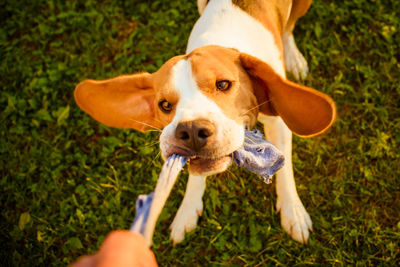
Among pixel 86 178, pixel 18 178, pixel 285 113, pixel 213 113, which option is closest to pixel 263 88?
pixel 285 113

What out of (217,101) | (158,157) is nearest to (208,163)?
(217,101)

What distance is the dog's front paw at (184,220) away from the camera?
10.7 feet

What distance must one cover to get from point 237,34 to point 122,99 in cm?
112

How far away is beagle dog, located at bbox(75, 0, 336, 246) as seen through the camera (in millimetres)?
1972

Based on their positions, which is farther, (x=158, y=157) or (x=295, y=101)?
(x=158, y=157)

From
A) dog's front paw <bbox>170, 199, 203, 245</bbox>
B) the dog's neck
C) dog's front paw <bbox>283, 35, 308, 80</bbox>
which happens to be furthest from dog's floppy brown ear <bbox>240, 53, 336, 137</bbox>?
dog's front paw <bbox>283, 35, 308, 80</bbox>

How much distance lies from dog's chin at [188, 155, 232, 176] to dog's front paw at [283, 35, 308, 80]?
2.24 metres

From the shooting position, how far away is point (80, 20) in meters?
4.66

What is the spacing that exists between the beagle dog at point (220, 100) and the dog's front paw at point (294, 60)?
0.59 meters

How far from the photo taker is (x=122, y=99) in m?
2.72

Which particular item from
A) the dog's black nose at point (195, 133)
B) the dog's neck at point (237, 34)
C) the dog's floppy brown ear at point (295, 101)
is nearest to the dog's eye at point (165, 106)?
the dog's black nose at point (195, 133)

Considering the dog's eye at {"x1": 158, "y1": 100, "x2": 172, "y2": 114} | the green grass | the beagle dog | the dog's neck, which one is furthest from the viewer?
the green grass

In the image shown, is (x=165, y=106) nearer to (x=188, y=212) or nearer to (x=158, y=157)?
(x=188, y=212)

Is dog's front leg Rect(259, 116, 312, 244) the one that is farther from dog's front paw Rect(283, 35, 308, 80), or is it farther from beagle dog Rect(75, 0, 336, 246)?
dog's front paw Rect(283, 35, 308, 80)
